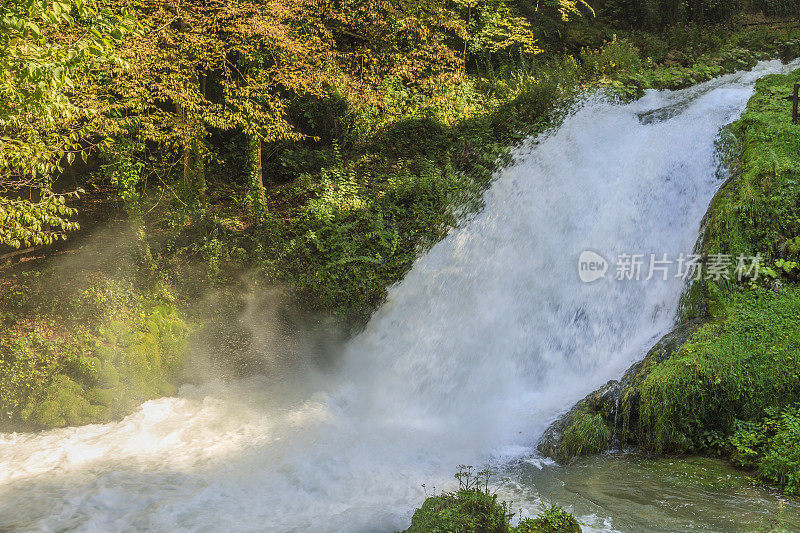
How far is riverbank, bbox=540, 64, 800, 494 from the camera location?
5.85 meters

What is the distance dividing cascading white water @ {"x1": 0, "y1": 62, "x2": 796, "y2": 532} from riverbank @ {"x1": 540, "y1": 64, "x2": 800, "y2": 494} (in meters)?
0.68

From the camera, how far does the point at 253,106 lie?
10.3 m

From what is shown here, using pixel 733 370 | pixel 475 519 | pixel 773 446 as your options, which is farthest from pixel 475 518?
pixel 733 370

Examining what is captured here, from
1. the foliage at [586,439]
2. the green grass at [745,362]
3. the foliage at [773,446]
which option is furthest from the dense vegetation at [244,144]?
the foliage at [773,446]

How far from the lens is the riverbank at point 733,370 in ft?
19.2

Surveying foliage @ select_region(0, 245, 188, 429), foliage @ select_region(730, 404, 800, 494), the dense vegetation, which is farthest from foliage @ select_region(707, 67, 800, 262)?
foliage @ select_region(0, 245, 188, 429)

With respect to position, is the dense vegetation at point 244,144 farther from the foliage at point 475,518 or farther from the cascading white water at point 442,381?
the foliage at point 475,518

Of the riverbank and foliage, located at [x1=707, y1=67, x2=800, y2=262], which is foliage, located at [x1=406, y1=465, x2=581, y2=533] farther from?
foliage, located at [x1=707, y1=67, x2=800, y2=262]

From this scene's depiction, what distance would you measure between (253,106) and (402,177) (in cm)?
340

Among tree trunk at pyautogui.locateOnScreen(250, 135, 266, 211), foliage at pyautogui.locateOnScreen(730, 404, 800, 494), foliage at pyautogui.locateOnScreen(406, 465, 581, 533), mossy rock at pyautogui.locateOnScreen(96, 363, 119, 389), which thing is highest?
tree trunk at pyautogui.locateOnScreen(250, 135, 266, 211)

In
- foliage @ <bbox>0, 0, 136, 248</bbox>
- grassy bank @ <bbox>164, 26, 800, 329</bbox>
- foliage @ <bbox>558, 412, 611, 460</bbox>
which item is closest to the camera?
foliage @ <bbox>0, 0, 136, 248</bbox>

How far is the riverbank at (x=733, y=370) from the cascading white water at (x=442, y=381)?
68 centimetres

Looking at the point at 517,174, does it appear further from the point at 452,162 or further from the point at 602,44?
the point at 602,44

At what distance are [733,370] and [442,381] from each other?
3874 millimetres
